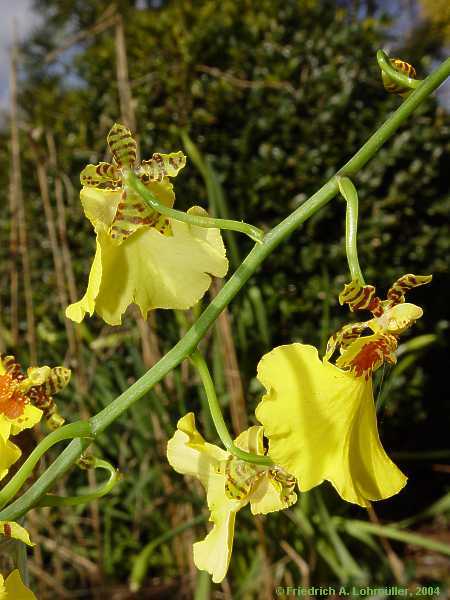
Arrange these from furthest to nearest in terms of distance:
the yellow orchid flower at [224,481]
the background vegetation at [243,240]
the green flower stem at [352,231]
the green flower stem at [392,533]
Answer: the background vegetation at [243,240] < the green flower stem at [392,533] < the yellow orchid flower at [224,481] < the green flower stem at [352,231]

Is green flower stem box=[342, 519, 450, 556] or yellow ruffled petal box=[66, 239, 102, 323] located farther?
green flower stem box=[342, 519, 450, 556]

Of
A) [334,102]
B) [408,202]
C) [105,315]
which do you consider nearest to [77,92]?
[334,102]

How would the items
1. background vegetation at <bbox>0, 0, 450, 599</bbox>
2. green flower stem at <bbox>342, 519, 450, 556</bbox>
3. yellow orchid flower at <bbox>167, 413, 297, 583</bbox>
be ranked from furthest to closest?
background vegetation at <bbox>0, 0, 450, 599</bbox>
green flower stem at <bbox>342, 519, 450, 556</bbox>
yellow orchid flower at <bbox>167, 413, 297, 583</bbox>

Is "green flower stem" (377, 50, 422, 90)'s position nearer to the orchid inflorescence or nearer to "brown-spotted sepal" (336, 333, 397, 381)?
the orchid inflorescence

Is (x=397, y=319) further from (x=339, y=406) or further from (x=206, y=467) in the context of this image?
(x=206, y=467)

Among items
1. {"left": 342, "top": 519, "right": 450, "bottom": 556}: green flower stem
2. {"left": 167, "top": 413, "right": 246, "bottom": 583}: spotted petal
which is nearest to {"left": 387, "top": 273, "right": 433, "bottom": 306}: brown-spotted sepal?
{"left": 167, "top": 413, "right": 246, "bottom": 583}: spotted petal

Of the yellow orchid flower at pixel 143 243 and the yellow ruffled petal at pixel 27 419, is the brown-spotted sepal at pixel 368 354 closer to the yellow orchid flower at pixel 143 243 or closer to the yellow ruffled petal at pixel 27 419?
the yellow orchid flower at pixel 143 243

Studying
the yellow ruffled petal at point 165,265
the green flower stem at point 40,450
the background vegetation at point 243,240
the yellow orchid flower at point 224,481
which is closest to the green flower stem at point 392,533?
the background vegetation at point 243,240
